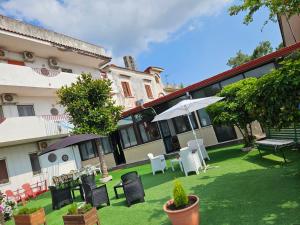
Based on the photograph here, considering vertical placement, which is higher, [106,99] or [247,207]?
[106,99]

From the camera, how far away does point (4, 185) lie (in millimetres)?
16094

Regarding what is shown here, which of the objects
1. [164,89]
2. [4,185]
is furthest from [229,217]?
[164,89]

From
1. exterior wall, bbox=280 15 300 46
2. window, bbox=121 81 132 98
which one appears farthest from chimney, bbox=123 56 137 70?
exterior wall, bbox=280 15 300 46

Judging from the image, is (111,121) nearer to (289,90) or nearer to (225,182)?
(225,182)

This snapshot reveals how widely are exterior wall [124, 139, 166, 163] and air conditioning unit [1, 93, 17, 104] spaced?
7905mm

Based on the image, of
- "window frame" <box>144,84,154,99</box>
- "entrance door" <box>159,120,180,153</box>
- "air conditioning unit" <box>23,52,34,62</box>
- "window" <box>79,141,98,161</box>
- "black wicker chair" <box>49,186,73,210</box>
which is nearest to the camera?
"black wicker chair" <box>49,186,73,210</box>

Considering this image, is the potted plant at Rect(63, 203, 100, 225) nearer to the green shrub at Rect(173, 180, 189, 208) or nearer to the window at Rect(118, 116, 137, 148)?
the green shrub at Rect(173, 180, 189, 208)

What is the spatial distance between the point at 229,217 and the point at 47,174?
627 inches

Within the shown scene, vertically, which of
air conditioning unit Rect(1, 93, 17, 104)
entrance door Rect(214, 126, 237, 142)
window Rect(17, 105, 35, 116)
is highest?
air conditioning unit Rect(1, 93, 17, 104)

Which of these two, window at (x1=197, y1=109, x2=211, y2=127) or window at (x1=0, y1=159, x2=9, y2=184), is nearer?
window at (x1=197, y1=109, x2=211, y2=127)

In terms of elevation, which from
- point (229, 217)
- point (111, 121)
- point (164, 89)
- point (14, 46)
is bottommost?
point (229, 217)

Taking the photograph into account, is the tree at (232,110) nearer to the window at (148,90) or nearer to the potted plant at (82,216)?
the potted plant at (82,216)

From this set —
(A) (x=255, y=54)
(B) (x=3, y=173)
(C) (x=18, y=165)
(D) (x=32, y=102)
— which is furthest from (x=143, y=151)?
(A) (x=255, y=54)

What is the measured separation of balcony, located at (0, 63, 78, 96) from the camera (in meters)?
15.8
